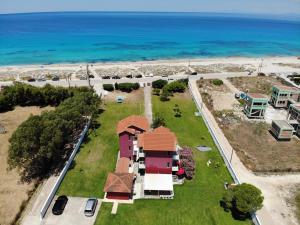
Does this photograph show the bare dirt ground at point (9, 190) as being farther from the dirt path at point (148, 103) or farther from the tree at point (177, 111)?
the tree at point (177, 111)

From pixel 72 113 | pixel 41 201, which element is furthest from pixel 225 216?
pixel 72 113

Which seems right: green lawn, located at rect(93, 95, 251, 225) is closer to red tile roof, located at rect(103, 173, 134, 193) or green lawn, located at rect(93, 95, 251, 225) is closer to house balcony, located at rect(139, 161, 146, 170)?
red tile roof, located at rect(103, 173, 134, 193)

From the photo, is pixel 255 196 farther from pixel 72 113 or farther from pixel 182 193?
pixel 72 113

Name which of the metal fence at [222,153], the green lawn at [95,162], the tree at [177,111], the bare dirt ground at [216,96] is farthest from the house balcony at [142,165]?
the bare dirt ground at [216,96]

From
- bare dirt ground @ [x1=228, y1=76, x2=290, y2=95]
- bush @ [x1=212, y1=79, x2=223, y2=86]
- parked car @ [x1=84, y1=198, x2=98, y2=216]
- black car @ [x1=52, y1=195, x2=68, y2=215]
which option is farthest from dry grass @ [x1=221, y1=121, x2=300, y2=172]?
black car @ [x1=52, y1=195, x2=68, y2=215]

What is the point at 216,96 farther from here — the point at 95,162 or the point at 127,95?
the point at 95,162


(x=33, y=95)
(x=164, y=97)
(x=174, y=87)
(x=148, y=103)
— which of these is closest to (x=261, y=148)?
(x=164, y=97)

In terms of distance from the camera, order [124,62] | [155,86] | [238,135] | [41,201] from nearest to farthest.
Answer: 1. [41,201]
2. [238,135]
3. [155,86]
4. [124,62]
